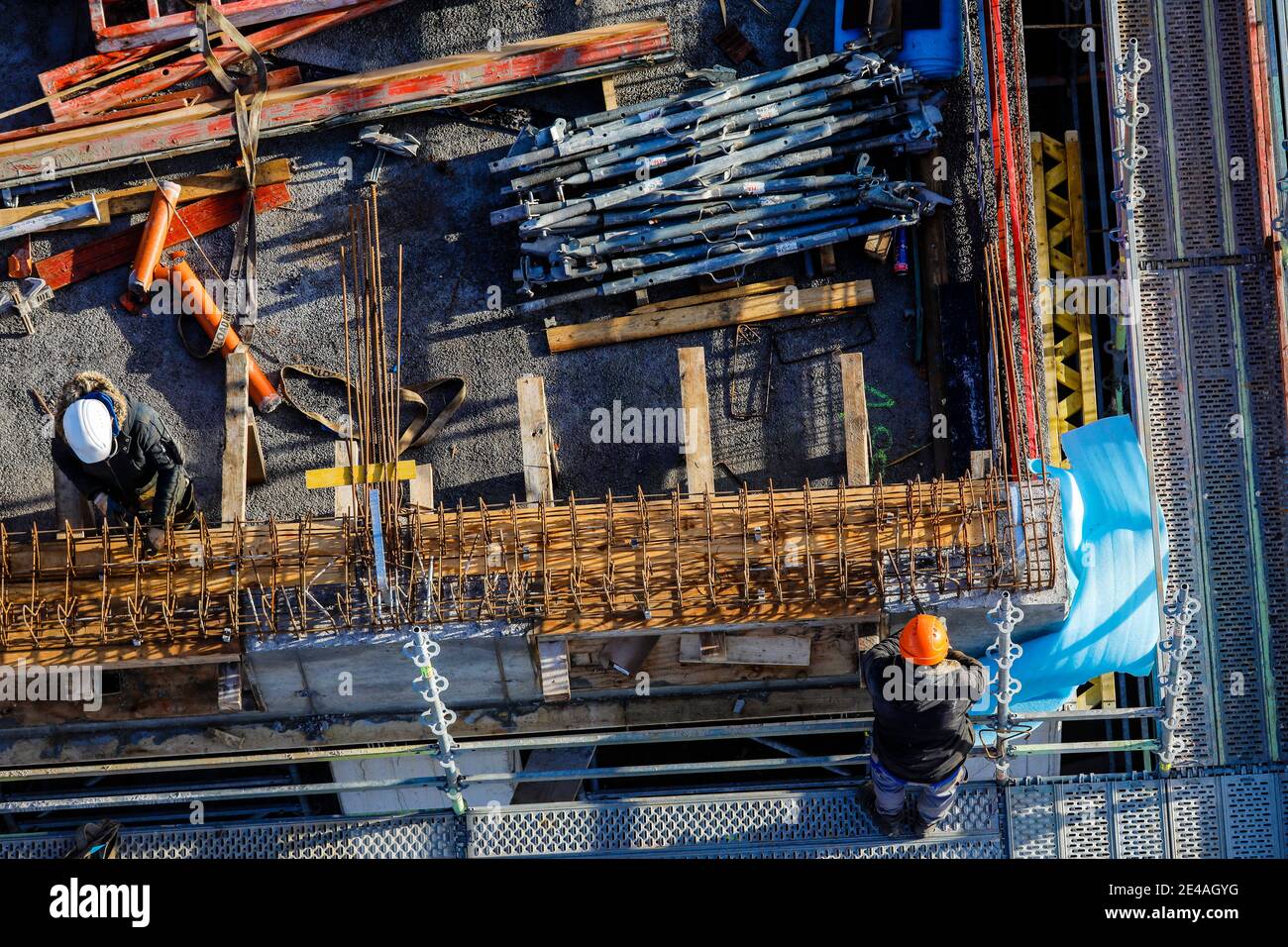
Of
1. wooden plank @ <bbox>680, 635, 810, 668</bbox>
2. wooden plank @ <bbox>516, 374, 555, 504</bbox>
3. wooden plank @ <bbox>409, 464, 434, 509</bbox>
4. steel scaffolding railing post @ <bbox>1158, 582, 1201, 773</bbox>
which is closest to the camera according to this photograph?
steel scaffolding railing post @ <bbox>1158, 582, 1201, 773</bbox>

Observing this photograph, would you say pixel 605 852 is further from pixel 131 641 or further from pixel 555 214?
pixel 555 214

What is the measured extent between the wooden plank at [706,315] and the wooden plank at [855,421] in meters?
0.87

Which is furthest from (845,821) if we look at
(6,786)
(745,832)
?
(6,786)

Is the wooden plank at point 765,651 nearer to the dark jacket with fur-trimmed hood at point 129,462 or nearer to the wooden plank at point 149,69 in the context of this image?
the dark jacket with fur-trimmed hood at point 129,462

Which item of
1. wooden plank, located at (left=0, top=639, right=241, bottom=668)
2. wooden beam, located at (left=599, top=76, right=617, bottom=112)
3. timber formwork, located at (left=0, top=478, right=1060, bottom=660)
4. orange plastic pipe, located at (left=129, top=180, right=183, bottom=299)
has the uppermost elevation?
wooden beam, located at (left=599, top=76, right=617, bottom=112)

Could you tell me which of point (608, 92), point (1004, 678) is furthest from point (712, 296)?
point (1004, 678)

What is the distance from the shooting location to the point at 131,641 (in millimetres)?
13656

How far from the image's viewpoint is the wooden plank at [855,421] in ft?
49.9

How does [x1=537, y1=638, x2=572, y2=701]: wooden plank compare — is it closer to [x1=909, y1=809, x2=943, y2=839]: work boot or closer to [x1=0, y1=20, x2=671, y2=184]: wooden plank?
[x1=909, y1=809, x2=943, y2=839]: work boot

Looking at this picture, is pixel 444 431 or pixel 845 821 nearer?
pixel 845 821

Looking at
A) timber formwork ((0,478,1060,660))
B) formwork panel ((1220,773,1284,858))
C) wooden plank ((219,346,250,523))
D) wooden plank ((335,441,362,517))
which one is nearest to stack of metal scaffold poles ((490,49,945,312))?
wooden plank ((335,441,362,517))

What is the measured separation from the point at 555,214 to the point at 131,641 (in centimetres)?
563

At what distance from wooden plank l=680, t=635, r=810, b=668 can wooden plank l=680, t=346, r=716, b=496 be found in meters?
1.78

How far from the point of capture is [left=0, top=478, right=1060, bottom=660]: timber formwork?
1349 centimetres
